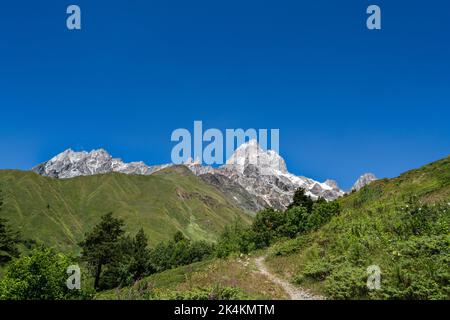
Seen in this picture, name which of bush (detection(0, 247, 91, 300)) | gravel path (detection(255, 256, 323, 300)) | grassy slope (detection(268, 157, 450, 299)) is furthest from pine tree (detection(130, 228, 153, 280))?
gravel path (detection(255, 256, 323, 300))

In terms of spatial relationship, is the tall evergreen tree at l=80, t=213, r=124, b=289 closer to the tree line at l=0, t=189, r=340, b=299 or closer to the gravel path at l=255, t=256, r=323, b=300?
the tree line at l=0, t=189, r=340, b=299

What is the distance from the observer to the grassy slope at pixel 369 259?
61.4 feet

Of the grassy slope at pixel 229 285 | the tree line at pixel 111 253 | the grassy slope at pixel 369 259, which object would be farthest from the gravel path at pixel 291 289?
the tree line at pixel 111 253

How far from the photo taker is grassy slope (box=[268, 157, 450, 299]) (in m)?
18.7

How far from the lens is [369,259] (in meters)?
24.3

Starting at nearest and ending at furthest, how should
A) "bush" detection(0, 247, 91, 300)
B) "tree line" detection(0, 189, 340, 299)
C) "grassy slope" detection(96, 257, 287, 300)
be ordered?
"grassy slope" detection(96, 257, 287, 300)
"bush" detection(0, 247, 91, 300)
"tree line" detection(0, 189, 340, 299)

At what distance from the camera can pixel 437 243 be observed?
23.0 m

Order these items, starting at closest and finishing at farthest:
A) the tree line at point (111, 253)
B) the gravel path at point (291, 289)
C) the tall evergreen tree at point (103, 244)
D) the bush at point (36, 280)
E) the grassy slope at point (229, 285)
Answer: the grassy slope at point (229, 285), the gravel path at point (291, 289), the bush at point (36, 280), the tree line at point (111, 253), the tall evergreen tree at point (103, 244)

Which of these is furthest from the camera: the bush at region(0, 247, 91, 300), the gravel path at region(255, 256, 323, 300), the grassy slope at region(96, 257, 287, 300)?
the bush at region(0, 247, 91, 300)

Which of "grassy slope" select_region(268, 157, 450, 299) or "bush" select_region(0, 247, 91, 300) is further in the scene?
"bush" select_region(0, 247, 91, 300)

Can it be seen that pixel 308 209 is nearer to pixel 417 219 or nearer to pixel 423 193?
pixel 423 193

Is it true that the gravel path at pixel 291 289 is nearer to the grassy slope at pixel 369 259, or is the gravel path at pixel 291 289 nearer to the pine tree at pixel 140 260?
the grassy slope at pixel 369 259

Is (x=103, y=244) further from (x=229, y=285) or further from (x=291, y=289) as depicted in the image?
(x=229, y=285)
